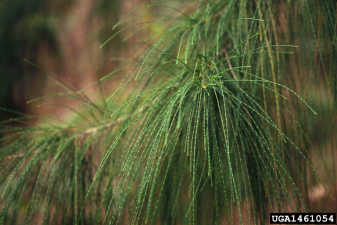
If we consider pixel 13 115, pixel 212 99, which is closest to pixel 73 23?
pixel 13 115

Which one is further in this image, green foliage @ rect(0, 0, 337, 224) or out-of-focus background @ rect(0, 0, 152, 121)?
out-of-focus background @ rect(0, 0, 152, 121)

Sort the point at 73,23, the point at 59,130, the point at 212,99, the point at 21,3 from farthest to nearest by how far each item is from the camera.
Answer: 1. the point at 73,23
2. the point at 21,3
3. the point at 59,130
4. the point at 212,99

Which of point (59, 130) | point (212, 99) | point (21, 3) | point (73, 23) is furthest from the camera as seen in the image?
point (73, 23)

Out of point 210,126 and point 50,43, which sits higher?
point 50,43

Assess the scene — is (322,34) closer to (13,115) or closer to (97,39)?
(97,39)

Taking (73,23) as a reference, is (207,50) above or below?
below

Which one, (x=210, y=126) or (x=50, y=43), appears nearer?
(x=210, y=126)

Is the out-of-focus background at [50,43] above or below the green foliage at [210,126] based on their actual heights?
above

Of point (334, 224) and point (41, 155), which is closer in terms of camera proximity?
point (41, 155)

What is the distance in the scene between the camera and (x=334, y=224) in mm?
734

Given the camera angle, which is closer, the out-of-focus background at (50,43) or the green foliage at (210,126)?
the green foliage at (210,126)

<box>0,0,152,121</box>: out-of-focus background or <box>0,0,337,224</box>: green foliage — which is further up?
<box>0,0,152,121</box>: out-of-focus background

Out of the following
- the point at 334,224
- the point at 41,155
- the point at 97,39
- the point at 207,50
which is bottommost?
the point at 334,224

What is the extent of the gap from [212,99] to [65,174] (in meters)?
0.38
